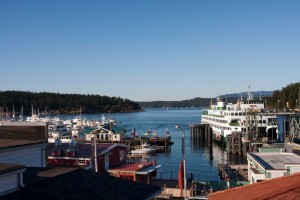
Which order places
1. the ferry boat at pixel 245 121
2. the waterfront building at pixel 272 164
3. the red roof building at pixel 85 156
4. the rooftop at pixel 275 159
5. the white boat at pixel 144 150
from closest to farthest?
the waterfront building at pixel 272 164 < the rooftop at pixel 275 159 < the red roof building at pixel 85 156 < the white boat at pixel 144 150 < the ferry boat at pixel 245 121

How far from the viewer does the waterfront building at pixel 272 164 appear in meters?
22.9

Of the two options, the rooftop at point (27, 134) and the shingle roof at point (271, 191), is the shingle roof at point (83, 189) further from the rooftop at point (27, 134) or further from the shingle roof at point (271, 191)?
the rooftop at point (27, 134)

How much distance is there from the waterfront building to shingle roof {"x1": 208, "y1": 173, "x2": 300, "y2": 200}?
10385 millimetres

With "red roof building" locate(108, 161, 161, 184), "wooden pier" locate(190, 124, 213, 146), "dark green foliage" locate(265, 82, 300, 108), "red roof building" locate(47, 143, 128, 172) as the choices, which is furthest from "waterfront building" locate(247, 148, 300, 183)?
"dark green foliage" locate(265, 82, 300, 108)

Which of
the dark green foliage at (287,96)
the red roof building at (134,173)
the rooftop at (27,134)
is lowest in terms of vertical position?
the red roof building at (134,173)

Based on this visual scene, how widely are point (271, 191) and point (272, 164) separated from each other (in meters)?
16.9

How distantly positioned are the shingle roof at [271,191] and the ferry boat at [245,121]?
196ft

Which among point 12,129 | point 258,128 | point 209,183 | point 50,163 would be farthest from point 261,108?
point 12,129

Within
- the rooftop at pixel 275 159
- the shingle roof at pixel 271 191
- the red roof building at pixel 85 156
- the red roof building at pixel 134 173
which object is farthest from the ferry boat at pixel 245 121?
the shingle roof at pixel 271 191

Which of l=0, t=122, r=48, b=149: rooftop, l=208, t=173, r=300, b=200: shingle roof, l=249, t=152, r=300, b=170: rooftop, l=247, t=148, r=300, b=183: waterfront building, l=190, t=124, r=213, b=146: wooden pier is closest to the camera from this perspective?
l=208, t=173, r=300, b=200: shingle roof

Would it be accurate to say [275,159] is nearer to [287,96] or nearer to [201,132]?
[201,132]

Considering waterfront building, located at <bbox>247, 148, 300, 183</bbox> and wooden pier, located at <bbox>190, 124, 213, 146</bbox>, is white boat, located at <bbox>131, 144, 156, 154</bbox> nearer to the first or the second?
wooden pier, located at <bbox>190, 124, 213, 146</bbox>

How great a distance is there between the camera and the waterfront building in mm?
22938

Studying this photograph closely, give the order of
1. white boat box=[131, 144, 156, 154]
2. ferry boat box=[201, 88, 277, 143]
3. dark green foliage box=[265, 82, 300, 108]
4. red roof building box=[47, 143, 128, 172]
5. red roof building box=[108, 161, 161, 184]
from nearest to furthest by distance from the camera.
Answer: red roof building box=[108, 161, 161, 184] → red roof building box=[47, 143, 128, 172] → white boat box=[131, 144, 156, 154] → ferry boat box=[201, 88, 277, 143] → dark green foliage box=[265, 82, 300, 108]
